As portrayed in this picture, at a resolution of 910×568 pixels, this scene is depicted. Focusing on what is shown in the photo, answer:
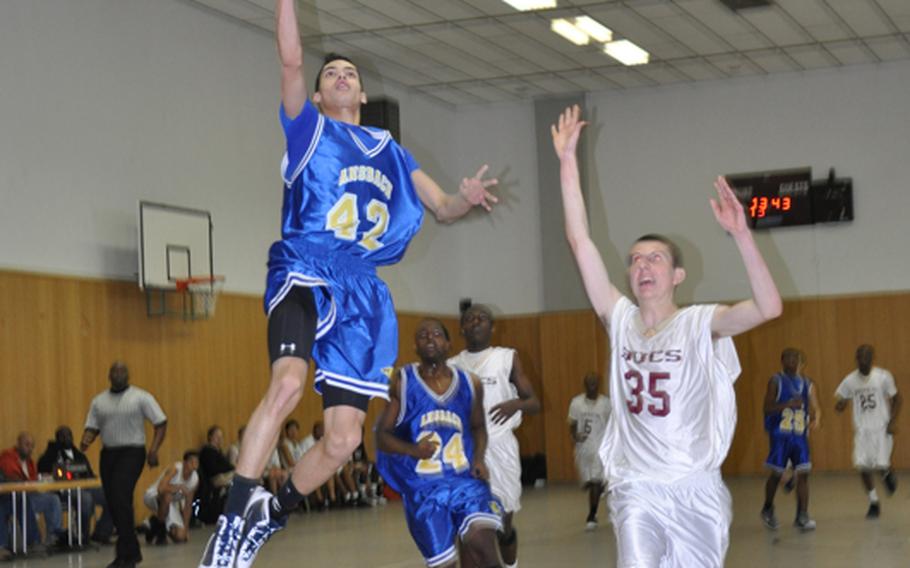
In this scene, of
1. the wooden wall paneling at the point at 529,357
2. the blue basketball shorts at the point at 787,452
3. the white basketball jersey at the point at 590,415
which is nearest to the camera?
the blue basketball shorts at the point at 787,452

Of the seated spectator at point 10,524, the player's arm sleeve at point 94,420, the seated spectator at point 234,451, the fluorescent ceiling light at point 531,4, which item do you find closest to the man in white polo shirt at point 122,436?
the player's arm sleeve at point 94,420

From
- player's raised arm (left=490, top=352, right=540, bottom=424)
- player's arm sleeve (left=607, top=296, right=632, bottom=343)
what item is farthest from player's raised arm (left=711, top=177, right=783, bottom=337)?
player's raised arm (left=490, top=352, right=540, bottom=424)

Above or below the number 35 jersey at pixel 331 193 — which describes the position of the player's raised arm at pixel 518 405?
below

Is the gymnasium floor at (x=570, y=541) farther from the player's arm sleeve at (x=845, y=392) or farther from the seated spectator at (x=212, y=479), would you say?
the player's arm sleeve at (x=845, y=392)

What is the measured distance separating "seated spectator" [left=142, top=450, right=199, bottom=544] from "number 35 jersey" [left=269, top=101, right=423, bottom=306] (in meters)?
10.4

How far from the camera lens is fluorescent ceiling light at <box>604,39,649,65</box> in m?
21.5

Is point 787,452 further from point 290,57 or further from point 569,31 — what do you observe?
point 290,57

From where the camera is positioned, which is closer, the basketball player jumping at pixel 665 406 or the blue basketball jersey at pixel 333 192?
the basketball player jumping at pixel 665 406

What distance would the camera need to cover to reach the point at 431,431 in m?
7.84

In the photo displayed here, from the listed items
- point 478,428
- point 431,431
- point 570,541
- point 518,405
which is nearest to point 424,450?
point 431,431

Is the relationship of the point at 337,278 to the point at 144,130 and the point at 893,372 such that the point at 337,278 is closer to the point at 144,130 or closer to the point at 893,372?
the point at 144,130

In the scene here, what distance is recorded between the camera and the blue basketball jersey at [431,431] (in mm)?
7660

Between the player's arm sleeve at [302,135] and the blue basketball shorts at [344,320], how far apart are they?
1.38ft

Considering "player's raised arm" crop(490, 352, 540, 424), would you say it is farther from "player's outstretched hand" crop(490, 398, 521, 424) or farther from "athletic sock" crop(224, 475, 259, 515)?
"athletic sock" crop(224, 475, 259, 515)
